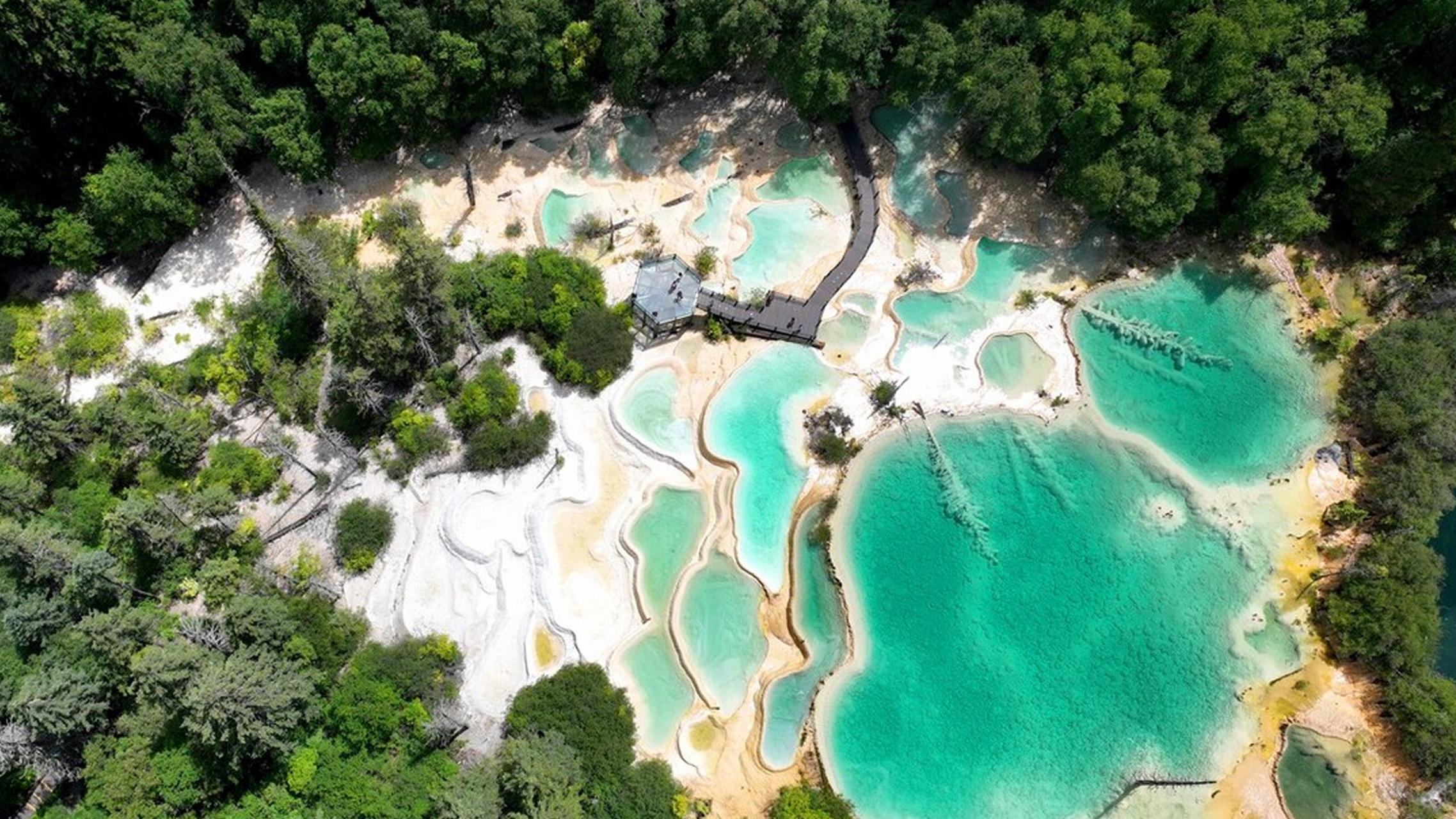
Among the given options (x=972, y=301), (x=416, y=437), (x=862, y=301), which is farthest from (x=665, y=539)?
(x=972, y=301)

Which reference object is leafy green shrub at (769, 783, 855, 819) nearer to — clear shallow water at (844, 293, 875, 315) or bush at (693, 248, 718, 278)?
clear shallow water at (844, 293, 875, 315)

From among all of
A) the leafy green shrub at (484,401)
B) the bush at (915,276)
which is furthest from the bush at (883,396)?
the leafy green shrub at (484,401)

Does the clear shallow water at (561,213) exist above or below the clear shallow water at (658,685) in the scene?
above

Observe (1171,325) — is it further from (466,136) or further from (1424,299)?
(466,136)

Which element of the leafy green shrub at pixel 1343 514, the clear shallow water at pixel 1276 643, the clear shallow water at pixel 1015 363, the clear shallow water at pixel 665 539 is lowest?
the clear shallow water at pixel 1276 643

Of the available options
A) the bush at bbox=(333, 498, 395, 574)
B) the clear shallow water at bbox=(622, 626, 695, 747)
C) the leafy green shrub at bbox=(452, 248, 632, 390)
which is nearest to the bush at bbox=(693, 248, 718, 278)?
the leafy green shrub at bbox=(452, 248, 632, 390)

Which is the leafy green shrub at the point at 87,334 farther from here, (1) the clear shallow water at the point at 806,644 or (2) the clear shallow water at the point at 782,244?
(1) the clear shallow water at the point at 806,644

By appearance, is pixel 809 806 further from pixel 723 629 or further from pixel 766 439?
pixel 766 439

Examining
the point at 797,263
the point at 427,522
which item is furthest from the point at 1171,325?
the point at 427,522
